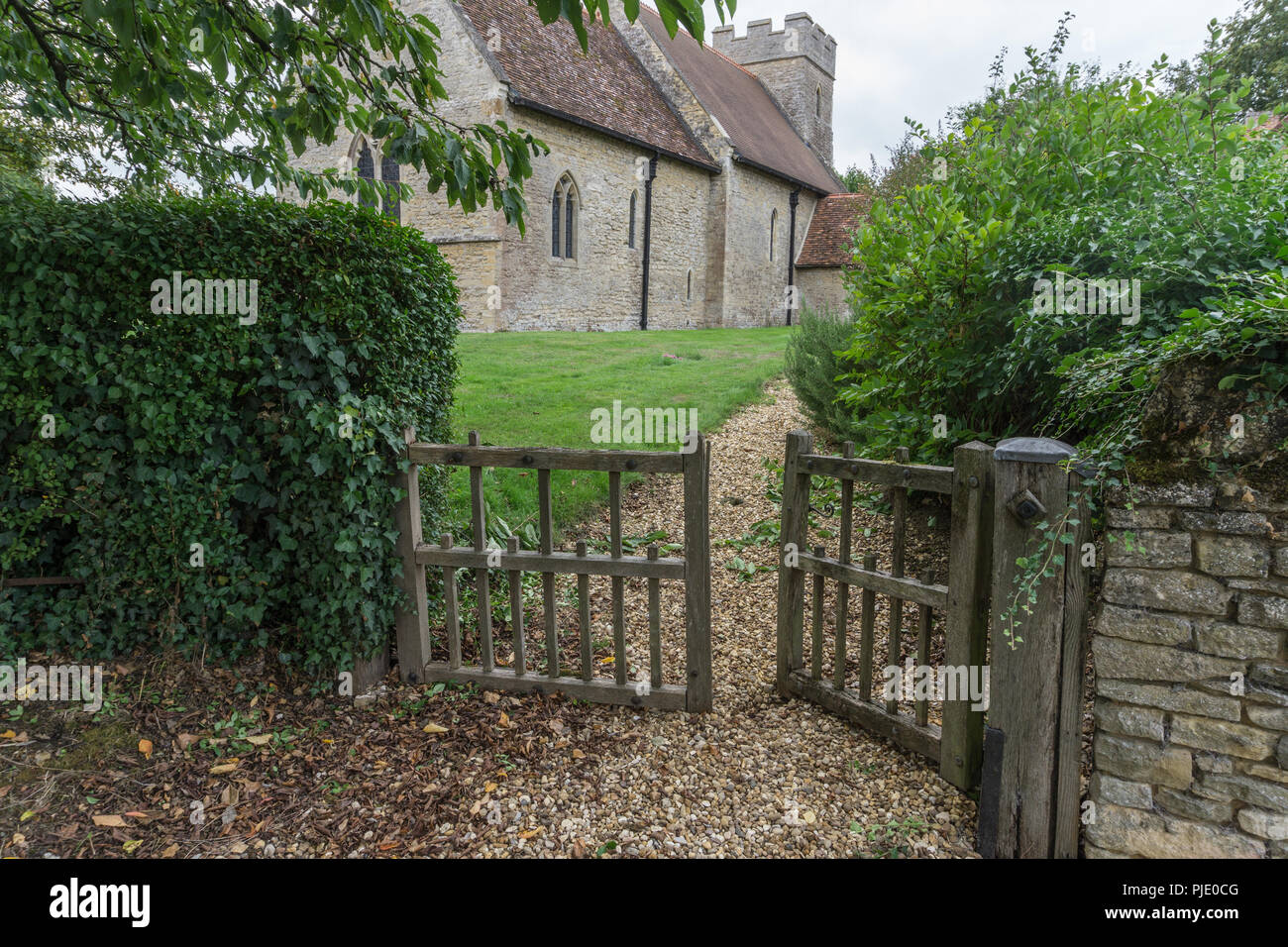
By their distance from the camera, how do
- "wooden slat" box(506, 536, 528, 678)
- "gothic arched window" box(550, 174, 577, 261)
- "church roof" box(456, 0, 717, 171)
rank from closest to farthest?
"wooden slat" box(506, 536, 528, 678), "church roof" box(456, 0, 717, 171), "gothic arched window" box(550, 174, 577, 261)

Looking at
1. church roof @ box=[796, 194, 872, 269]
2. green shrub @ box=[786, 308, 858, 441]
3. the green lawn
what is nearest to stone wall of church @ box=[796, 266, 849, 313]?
church roof @ box=[796, 194, 872, 269]

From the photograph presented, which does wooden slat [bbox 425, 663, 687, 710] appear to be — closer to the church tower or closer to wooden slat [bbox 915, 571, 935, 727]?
wooden slat [bbox 915, 571, 935, 727]

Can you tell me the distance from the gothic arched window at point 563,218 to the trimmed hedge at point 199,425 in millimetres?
14823

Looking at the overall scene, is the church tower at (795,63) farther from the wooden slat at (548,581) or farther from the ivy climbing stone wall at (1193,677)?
the ivy climbing stone wall at (1193,677)

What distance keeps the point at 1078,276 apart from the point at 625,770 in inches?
132

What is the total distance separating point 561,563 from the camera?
3.86 metres

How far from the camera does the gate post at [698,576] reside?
146 inches

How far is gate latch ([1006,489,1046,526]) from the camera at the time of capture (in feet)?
9.59

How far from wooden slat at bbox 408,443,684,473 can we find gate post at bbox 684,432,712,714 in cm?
11

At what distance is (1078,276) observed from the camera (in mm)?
3824

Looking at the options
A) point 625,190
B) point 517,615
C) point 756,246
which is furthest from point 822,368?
point 756,246

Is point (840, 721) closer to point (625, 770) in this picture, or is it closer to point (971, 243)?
point (625, 770)

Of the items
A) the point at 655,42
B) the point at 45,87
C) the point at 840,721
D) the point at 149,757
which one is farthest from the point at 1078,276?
the point at 655,42

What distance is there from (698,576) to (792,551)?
62cm
